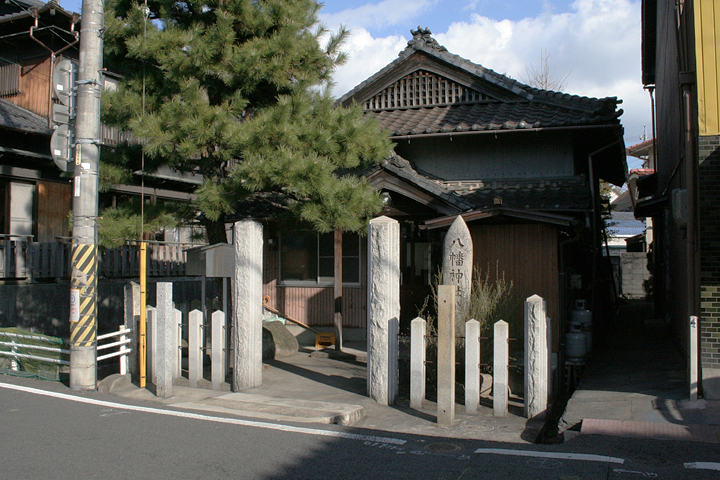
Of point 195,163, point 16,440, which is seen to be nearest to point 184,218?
point 195,163

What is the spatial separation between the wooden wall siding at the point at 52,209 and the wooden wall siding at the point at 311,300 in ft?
21.1

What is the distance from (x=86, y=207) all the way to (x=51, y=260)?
6825mm

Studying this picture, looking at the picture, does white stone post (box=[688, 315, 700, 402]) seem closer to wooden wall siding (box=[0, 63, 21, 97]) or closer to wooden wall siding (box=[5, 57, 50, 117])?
wooden wall siding (box=[5, 57, 50, 117])

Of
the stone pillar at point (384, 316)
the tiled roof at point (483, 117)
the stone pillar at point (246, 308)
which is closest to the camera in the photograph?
the stone pillar at point (384, 316)

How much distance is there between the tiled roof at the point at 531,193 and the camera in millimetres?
11812

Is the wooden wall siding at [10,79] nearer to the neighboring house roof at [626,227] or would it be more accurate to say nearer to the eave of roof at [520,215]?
the eave of roof at [520,215]

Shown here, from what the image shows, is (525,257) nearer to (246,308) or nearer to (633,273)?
(246,308)

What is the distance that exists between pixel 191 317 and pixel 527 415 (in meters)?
4.94

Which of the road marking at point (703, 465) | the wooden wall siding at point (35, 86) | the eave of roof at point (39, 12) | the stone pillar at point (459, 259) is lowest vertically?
the road marking at point (703, 465)

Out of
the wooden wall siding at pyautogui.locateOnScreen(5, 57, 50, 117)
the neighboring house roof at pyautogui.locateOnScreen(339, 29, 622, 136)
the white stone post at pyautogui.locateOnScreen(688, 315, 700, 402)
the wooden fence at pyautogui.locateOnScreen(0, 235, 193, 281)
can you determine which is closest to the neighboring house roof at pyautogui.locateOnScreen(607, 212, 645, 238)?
→ the neighboring house roof at pyautogui.locateOnScreen(339, 29, 622, 136)

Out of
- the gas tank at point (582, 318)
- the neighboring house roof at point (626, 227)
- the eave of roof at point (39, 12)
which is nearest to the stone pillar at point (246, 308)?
the gas tank at point (582, 318)

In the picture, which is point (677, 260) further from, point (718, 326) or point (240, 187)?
point (240, 187)

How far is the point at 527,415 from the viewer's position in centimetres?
674

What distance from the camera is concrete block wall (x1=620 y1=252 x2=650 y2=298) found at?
27562 mm
